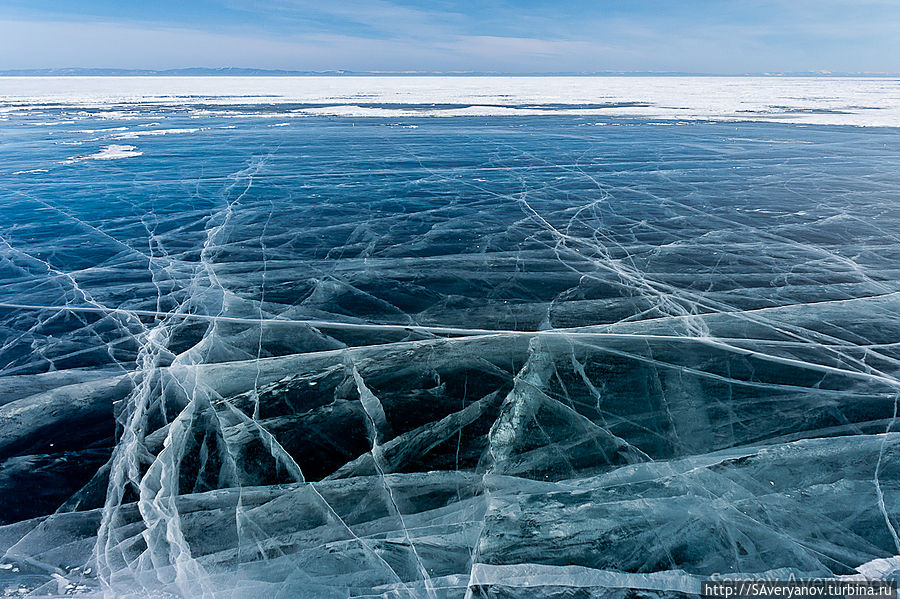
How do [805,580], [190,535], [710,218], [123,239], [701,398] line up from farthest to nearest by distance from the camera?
[710,218], [123,239], [701,398], [190,535], [805,580]

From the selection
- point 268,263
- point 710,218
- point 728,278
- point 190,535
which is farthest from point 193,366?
point 710,218

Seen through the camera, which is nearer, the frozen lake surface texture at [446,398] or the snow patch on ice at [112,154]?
the frozen lake surface texture at [446,398]

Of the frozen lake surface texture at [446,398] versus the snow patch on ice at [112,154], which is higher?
the snow patch on ice at [112,154]

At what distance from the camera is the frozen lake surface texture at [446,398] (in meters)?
2.11

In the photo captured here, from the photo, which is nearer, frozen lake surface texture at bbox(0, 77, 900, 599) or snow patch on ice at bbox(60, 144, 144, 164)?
frozen lake surface texture at bbox(0, 77, 900, 599)

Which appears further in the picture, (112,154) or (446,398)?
(112,154)

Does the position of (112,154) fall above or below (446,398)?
above

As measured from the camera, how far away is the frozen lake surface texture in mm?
2105

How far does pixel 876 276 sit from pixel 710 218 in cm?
219

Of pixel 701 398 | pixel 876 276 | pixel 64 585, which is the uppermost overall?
pixel 876 276

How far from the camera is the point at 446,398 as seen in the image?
3.09 m

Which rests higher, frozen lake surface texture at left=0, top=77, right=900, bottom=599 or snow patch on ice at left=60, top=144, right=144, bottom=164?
snow patch on ice at left=60, top=144, right=144, bottom=164

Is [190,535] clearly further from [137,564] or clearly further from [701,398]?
[701,398]

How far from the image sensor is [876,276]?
4.80m
